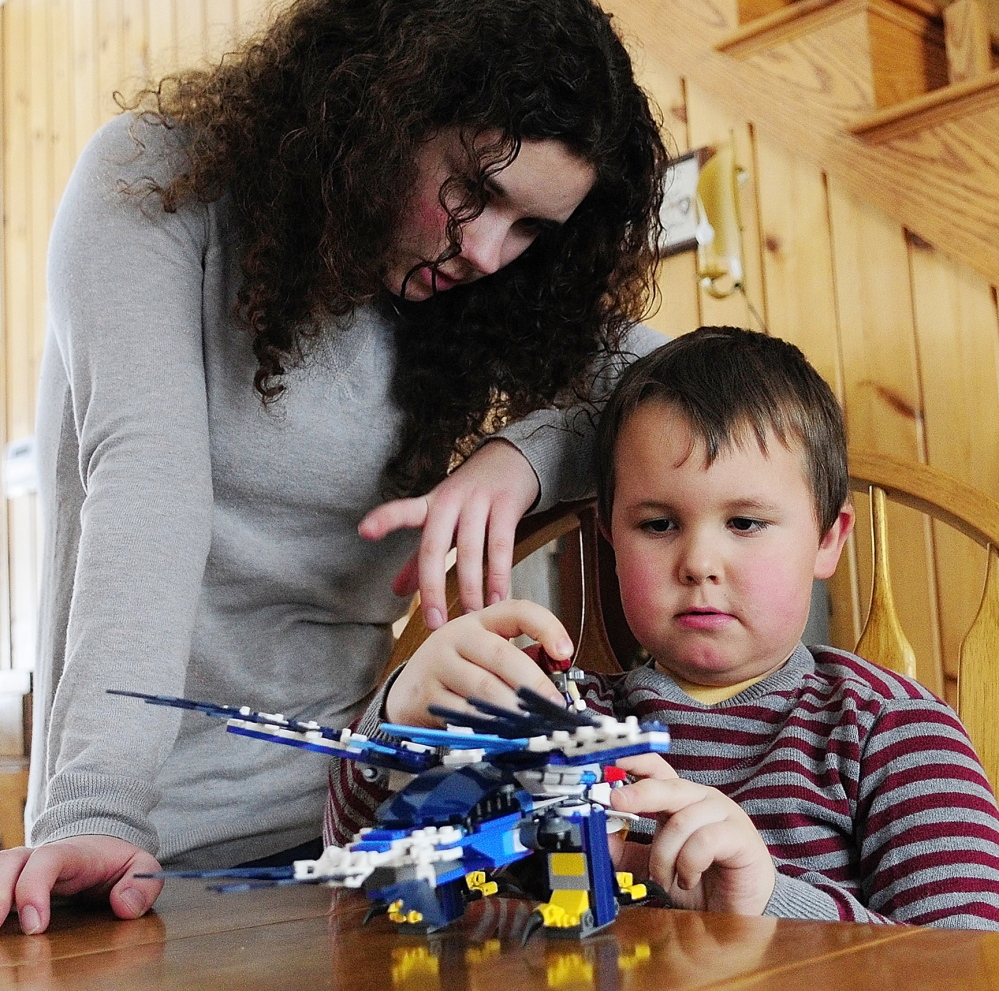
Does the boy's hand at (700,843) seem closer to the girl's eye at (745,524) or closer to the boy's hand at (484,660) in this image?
the boy's hand at (484,660)

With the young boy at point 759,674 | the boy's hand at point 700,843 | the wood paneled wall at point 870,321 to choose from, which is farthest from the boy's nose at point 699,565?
the wood paneled wall at point 870,321

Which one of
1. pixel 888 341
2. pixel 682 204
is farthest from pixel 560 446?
pixel 682 204

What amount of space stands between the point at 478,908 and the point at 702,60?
5.18 ft

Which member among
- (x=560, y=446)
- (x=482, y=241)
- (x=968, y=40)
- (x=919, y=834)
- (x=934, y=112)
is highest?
(x=968, y=40)

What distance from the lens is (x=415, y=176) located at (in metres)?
0.95

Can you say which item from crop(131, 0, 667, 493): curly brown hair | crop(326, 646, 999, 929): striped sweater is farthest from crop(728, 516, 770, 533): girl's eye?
crop(131, 0, 667, 493): curly brown hair

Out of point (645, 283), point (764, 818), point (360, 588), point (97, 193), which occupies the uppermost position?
point (97, 193)

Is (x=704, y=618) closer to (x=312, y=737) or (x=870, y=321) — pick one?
(x=312, y=737)

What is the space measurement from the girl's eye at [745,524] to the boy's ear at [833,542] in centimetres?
9

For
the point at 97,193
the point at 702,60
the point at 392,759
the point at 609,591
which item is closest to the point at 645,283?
the point at 609,591

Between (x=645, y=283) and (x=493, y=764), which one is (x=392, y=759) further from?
(x=645, y=283)

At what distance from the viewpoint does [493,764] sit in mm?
507

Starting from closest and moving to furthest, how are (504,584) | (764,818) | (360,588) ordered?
(764,818)
(504,584)
(360,588)

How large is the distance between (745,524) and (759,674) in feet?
0.38
